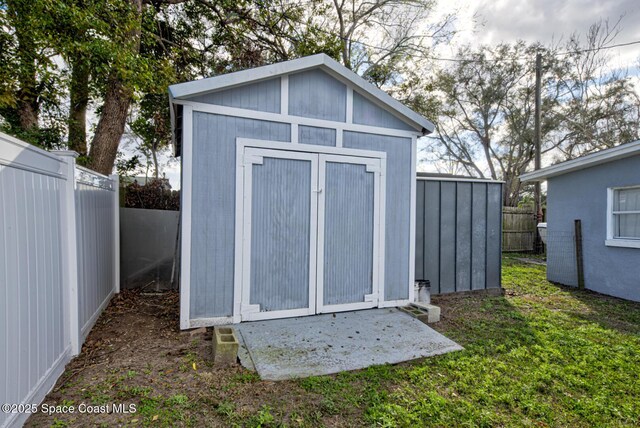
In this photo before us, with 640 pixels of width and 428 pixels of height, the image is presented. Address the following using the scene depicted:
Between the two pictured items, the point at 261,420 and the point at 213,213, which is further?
the point at 213,213

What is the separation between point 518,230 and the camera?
11234 mm

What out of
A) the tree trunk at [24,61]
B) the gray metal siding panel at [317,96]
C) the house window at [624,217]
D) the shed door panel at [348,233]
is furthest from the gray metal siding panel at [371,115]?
the tree trunk at [24,61]

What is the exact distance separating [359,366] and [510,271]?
249 inches

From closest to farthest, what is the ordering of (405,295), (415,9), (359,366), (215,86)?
(359,366)
(215,86)
(405,295)
(415,9)

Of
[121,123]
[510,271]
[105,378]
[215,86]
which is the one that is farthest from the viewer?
[510,271]

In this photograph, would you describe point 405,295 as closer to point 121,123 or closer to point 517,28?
point 121,123

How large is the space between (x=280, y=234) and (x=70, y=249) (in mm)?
1947

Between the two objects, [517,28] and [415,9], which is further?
[517,28]

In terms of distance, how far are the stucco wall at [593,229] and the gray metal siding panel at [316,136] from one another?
194 inches

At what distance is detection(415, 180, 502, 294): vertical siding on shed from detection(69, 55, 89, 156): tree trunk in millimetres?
7220

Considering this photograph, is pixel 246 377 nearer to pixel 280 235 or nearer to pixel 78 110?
pixel 280 235

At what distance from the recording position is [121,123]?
6449mm

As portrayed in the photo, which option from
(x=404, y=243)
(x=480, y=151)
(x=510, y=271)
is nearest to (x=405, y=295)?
(x=404, y=243)

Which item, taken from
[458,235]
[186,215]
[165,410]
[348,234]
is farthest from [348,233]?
[165,410]
